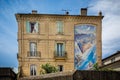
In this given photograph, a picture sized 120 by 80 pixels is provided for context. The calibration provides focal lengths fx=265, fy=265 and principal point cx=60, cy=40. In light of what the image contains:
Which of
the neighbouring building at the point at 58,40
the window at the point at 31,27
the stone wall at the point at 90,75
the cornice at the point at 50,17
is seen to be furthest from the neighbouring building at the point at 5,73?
the cornice at the point at 50,17

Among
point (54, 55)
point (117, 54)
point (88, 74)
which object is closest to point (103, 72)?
point (88, 74)

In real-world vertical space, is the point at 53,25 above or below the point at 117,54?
above

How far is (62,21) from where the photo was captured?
40.9 meters

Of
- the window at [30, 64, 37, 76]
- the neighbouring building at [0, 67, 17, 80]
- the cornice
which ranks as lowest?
the window at [30, 64, 37, 76]

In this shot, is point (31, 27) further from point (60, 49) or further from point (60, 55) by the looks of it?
point (60, 55)

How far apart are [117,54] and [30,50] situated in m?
13.1

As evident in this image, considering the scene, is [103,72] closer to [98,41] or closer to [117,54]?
[117,54]

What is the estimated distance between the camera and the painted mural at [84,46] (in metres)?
40.6

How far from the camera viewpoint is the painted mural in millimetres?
40594

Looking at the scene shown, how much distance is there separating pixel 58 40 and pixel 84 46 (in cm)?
411

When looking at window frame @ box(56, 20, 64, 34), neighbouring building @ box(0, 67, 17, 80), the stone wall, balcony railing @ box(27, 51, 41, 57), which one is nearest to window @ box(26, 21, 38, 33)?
balcony railing @ box(27, 51, 41, 57)

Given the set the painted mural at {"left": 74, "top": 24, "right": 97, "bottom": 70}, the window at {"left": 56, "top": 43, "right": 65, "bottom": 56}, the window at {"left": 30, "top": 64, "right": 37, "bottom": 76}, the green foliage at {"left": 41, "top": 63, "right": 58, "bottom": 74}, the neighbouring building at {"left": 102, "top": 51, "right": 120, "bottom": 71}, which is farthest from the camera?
the painted mural at {"left": 74, "top": 24, "right": 97, "bottom": 70}

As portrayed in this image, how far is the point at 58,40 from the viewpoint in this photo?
40.6 metres

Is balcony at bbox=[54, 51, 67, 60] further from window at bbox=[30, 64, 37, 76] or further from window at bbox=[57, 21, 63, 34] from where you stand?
window at bbox=[30, 64, 37, 76]
